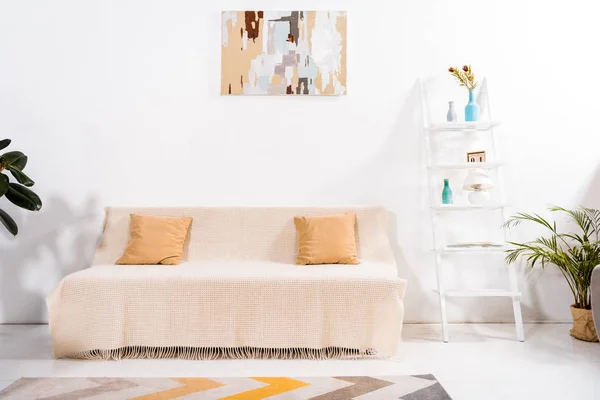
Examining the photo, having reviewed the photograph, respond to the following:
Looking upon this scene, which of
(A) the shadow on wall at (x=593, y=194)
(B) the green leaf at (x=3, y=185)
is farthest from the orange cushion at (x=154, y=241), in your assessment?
(A) the shadow on wall at (x=593, y=194)

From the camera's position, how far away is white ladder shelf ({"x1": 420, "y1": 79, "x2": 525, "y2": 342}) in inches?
112

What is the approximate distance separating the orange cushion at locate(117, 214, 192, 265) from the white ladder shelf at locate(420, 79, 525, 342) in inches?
66.6

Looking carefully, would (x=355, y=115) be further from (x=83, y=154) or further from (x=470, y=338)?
(x=83, y=154)

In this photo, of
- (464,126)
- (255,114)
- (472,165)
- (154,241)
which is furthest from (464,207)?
(154,241)

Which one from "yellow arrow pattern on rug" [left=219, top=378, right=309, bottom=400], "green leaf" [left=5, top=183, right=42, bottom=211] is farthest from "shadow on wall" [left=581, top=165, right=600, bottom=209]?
"green leaf" [left=5, top=183, right=42, bottom=211]

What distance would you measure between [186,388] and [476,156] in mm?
2403

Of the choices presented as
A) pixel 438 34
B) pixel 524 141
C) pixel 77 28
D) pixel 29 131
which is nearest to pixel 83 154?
pixel 29 131

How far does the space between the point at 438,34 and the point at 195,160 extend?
2.01m

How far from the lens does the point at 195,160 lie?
11.0ft

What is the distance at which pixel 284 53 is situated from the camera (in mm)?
3369

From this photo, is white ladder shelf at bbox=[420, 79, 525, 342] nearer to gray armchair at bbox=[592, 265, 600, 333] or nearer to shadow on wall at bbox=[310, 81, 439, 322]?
shadow on wall at bbox=[310, 81, 439, 322]

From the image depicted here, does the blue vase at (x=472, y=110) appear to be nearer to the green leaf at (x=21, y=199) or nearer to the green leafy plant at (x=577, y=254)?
the green leafy plant at (x=577, y=254)

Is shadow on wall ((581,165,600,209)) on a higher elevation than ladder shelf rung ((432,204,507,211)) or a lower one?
higher

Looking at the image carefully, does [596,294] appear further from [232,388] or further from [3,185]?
[3,185]
